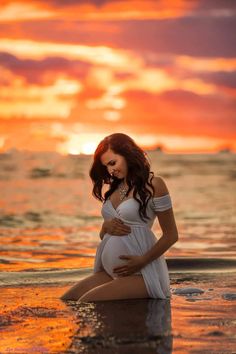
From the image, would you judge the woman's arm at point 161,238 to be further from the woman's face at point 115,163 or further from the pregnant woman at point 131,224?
the woman's face at point 115,163

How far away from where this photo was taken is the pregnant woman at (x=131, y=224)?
8.00m

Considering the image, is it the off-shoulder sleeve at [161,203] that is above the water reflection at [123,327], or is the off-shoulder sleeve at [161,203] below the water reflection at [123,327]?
above

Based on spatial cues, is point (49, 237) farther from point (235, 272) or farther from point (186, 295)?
point (186, 295)

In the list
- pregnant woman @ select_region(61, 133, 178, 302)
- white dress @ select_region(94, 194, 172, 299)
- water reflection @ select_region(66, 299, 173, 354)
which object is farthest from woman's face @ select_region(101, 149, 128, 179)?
water reflection @ select_region(66, 299, 173, 354)

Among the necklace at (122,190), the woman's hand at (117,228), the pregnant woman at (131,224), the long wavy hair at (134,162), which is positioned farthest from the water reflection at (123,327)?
the necklace at (122,190)

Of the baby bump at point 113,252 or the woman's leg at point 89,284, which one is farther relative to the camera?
the woman's leg at point 89,284

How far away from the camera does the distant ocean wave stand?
1064 cm

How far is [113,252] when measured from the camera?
8.22m

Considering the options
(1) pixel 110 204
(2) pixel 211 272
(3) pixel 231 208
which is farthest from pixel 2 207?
(1) pixel 110 204

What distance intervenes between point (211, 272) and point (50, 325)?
423 cm

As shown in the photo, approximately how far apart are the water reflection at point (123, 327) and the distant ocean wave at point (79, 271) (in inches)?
92.2

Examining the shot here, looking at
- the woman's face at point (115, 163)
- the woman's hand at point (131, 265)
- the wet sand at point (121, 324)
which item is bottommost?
the wet sand at point (121, 324)

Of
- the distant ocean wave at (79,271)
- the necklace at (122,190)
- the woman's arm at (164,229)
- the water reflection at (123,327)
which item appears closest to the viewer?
the water reflection at (123,327)

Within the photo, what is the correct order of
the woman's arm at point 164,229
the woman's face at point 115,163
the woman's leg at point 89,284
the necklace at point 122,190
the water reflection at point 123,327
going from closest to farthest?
1. the water reflection at point 123,327
2. the woman's arm at point 164,229
3. the woman's face at point 115,163
4. the necklace at point 122,190
5. the woman's leg at point 89,284
